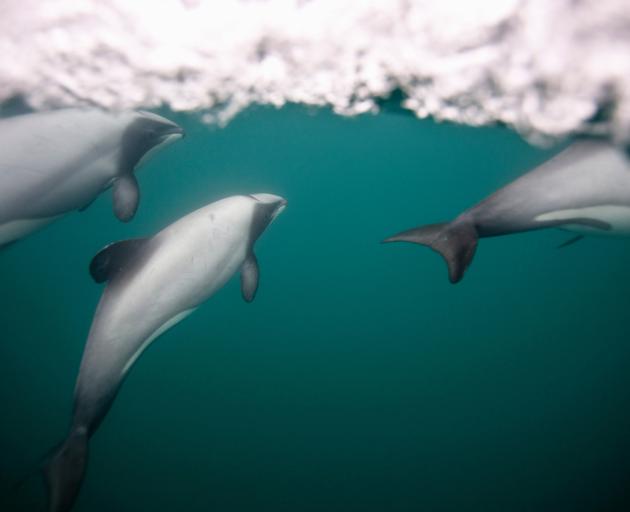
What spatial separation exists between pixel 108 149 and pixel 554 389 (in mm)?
27434

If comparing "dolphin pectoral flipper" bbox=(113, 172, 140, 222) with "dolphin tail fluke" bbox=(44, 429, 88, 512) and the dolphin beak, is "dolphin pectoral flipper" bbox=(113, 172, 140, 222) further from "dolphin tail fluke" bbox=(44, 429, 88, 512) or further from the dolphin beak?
"dolphin tail fluke" bbox=(44, 429, 88, 512)

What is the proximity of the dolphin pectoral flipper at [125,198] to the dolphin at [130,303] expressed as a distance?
0.97m

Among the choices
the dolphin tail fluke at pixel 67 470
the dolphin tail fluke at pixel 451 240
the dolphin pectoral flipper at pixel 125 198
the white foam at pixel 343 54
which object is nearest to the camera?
the white foam at pixel 343 54

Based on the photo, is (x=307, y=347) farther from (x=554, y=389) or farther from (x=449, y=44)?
(x=449, y=44)

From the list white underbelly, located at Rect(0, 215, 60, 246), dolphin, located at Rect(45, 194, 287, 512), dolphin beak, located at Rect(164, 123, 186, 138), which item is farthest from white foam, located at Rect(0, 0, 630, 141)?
dolphin, located at Rect(45, 194, 287, 512)

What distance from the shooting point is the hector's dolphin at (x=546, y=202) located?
3949 millimetres

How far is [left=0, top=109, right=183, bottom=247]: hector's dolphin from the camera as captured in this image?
411 centimetres

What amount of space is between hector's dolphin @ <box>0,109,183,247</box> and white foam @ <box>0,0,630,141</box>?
0.33 meters

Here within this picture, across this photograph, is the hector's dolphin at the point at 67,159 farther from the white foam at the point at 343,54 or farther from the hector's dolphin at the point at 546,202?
the hector's dolphin at the point at 546,202

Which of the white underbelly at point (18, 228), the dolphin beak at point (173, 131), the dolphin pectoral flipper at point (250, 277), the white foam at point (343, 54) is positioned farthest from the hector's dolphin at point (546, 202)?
the white underbelly at point (18, 228)

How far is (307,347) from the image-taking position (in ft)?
98.1

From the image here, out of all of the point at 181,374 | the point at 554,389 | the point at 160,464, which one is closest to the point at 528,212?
the point at 160,464

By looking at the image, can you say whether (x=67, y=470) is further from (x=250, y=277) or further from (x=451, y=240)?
(x=451, y=240)

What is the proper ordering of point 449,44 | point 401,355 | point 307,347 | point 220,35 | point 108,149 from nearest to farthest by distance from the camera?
point 449,44 < point 220,35 < point 108,149 < point 401,355 < point 307,347
